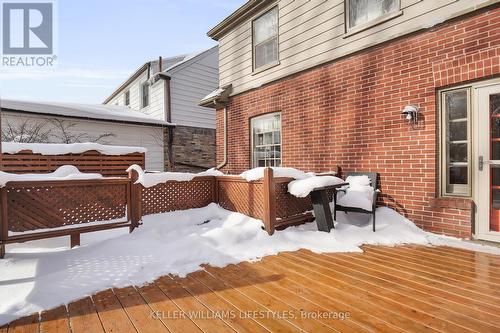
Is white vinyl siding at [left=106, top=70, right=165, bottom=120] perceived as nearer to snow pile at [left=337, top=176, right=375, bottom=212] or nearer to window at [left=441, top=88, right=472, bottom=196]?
snow pile at [left=337, top=176, right=375, bottom=212]

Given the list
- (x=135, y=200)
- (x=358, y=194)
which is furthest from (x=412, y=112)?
(x=135, y=200)

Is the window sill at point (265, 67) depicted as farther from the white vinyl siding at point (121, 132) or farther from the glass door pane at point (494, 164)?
the white vinyl siding at point (121, 132)

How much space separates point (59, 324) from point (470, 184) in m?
4.99

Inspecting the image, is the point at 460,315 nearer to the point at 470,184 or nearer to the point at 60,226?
the point at 470,184

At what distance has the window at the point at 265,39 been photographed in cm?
698

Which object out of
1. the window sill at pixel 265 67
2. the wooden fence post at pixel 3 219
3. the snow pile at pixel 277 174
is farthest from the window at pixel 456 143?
the wooden fence post at pixel 3 219

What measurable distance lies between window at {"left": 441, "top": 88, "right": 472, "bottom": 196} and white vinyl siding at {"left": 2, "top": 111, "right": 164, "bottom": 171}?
1036cm

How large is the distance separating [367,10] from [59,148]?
7.46m

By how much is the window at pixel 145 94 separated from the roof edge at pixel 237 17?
623cm

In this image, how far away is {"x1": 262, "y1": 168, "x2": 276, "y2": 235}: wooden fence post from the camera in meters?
4.21

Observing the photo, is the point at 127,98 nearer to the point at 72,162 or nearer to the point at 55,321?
the point at 72,162

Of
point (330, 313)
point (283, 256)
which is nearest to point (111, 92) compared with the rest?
point (283, 256)

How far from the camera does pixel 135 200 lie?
444 cm

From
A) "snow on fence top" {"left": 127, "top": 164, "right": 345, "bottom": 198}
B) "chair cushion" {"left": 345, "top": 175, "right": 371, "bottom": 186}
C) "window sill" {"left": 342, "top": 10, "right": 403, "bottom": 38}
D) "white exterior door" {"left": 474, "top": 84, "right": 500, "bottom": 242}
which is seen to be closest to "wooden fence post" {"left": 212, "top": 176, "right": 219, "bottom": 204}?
"snow on fence top" {"left": 127, "top": 164, "right": 345, "bottom": 198}
